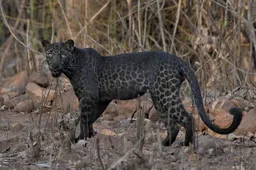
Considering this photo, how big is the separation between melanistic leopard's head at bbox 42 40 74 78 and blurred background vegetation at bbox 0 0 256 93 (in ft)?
5.99

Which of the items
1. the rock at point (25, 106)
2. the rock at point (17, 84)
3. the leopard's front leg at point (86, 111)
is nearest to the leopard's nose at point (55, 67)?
the leopard's front leg at point (86, 111)

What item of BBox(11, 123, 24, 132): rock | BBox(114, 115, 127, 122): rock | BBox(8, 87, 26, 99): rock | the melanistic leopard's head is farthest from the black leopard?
BBox(8, 87, 26, 99): rock

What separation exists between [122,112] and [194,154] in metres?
2.63

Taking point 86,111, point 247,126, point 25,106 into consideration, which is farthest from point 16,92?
point 247,126

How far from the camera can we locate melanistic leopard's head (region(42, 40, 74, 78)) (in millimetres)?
7648

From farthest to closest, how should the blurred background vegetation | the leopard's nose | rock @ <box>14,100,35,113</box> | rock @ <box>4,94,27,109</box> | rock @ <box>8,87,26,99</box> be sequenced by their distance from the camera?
1. rock @ <box>8,87,26,99</box>
2. rock @ <box>4,94,27,109</box>
3. the blurred background vegetation
4. rock @ <box>14,100,35,113</box>
5. the leopard's nose

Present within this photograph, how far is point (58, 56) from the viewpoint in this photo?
7672 mm

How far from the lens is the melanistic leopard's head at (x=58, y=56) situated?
7.65 m

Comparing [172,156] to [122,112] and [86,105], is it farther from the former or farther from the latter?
[122,112]

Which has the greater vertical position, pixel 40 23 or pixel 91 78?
pixel 40 23

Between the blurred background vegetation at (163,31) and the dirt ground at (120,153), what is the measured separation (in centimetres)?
154

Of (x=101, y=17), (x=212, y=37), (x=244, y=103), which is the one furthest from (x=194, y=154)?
(x=101, y=17)

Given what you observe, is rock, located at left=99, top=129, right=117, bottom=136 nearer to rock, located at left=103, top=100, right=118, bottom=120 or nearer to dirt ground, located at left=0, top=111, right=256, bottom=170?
dirt ground, located at left=0, top=111, right=256, bottom=170

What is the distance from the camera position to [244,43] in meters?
11.6
